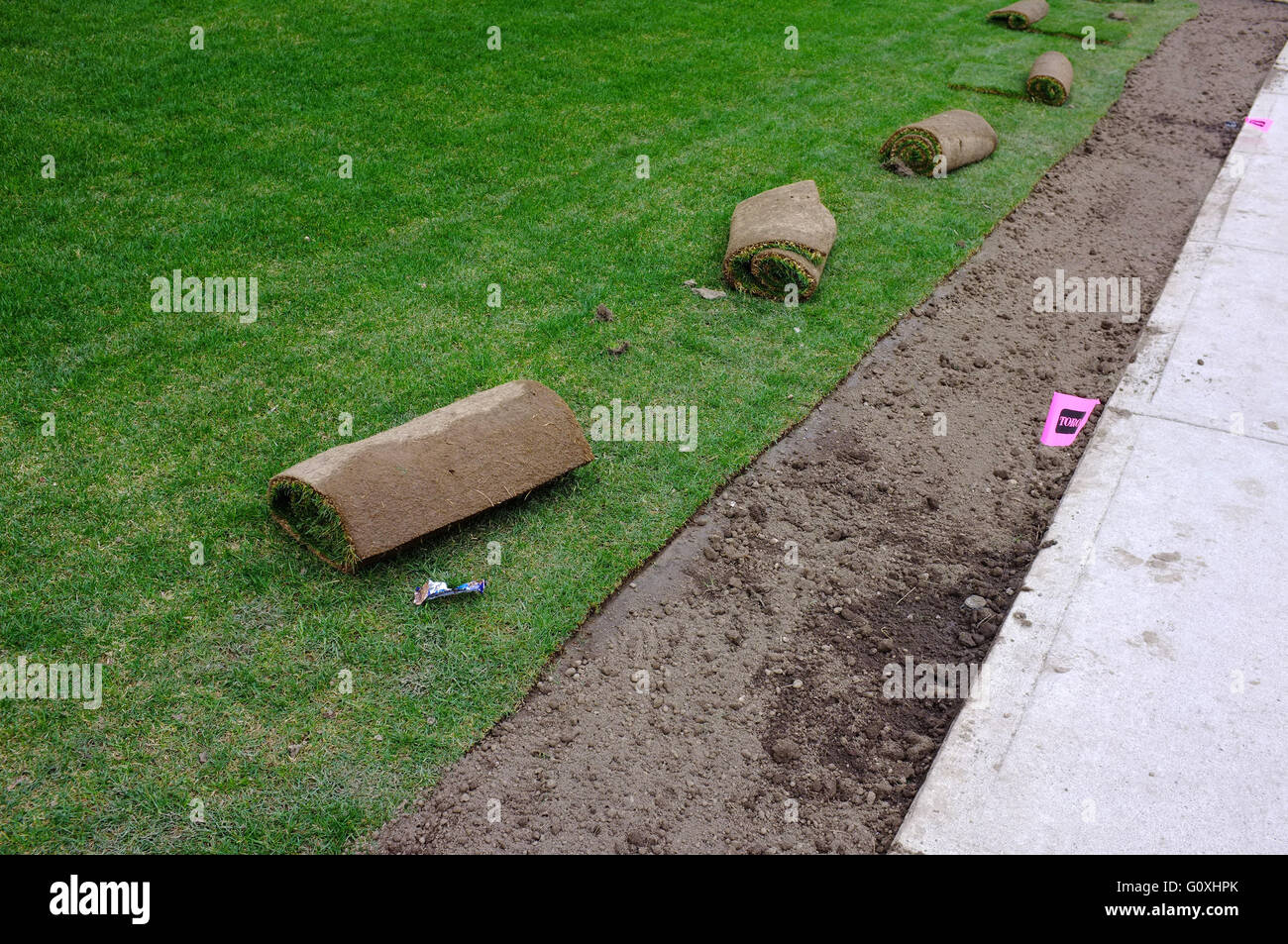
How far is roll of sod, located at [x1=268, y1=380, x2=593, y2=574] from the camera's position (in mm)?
4578

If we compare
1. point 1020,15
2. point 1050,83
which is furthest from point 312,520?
point 1020,15

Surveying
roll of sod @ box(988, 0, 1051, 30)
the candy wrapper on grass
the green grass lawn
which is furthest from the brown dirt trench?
roll of sod @ box(988, 0, 1051, 30)

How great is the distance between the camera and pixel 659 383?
638 centimetres

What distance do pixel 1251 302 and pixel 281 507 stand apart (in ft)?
26.5

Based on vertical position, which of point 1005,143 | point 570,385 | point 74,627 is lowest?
point 74,627

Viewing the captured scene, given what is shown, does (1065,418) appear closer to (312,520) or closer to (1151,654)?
(1151,654)

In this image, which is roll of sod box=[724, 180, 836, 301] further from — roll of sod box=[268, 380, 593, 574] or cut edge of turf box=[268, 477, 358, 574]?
cut edge of turf box=[268, 477, 358, 574]

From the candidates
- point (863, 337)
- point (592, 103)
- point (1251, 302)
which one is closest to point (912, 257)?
point (863, 337)

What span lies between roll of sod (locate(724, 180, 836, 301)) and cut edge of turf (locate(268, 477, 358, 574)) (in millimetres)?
4154

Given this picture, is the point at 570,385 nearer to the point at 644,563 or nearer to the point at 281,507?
the point at 644,563

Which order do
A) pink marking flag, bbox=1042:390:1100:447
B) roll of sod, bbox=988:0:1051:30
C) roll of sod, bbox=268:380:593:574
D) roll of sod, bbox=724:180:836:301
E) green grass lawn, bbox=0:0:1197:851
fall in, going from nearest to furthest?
1. green grass lawn, bbox=0:0:1197:851
2. roll of sod, bbox=268:380:593:574
3. pink marking flag, bbox=1042:390:1100:447
4. roll of sod, bbox=724:180:836:301
5. roll of sod, bbox=988:0:1051:30

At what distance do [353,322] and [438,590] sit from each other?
2934 millimetres

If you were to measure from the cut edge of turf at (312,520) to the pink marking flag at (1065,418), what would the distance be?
4.66 metres

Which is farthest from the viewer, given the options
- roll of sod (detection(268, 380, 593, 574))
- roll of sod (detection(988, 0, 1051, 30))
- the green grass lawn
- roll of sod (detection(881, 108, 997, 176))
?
roll of sod (detection(988, 0, 1051, 30))
